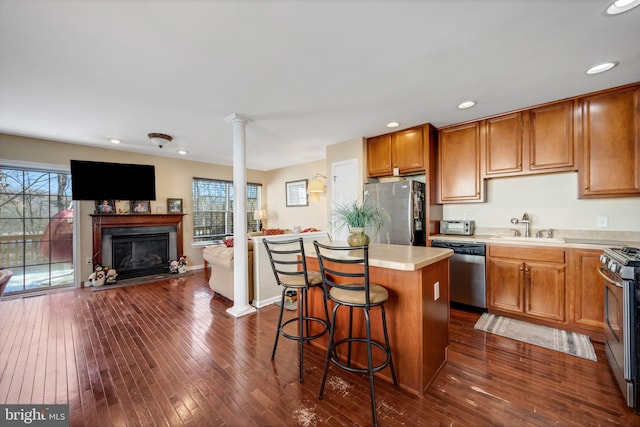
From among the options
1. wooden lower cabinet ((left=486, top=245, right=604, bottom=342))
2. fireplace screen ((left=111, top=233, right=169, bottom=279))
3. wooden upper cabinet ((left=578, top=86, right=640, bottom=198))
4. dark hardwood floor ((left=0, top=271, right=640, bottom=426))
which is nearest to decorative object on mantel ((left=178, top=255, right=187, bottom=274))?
fireplace screen ((left=111, top=233, right=169, bottom=279))

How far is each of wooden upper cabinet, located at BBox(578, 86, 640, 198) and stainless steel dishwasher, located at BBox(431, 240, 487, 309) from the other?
1228mm

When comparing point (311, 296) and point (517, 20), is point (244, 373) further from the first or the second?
point (517, 20)

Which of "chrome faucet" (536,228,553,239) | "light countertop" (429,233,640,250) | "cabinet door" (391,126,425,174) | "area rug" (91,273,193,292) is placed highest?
"cabinet door" (391,126,425,174)

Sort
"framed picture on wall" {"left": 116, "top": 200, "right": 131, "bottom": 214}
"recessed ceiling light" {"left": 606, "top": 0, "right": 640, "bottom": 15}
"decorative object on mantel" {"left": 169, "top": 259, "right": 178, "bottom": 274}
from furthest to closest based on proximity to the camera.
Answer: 1. "decorative object on mantel" {"left": 169, "top": 259, "right": 178, "bottom": 274}
2. "framed picture on wall" {"left": 116, "top": 200, "right": 131, "bottom": 214}
3. "recessed ceiling light" {"left": 606, "top": 0, "right": 640, "bottom": 15}

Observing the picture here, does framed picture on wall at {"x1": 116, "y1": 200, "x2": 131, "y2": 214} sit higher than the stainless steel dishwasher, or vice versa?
framed picture on wall at {"x1": 116, "y1": 200, "x2": 131, "y2": 214}

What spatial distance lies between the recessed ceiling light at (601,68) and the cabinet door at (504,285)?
1.89m

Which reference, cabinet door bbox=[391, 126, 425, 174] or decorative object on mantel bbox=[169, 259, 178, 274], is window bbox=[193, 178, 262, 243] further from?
cabinet door bbox=[391, 126, 425, 174]

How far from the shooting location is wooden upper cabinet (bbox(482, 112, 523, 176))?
307 centimetres

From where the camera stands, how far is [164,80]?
93.1 inches

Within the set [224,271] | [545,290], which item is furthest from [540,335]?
[224,271]

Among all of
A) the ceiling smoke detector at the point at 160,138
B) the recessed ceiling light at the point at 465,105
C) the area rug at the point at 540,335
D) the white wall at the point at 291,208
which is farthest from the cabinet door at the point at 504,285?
the ceiling smoke detector at the point at 160,138

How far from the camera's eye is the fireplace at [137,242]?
4.70 meters

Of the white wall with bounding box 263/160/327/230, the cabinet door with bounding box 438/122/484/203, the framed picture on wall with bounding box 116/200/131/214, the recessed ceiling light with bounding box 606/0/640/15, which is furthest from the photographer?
the white wall with bounding box 263/160/327/230

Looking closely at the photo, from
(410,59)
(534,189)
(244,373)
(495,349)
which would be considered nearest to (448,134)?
(534,189)
